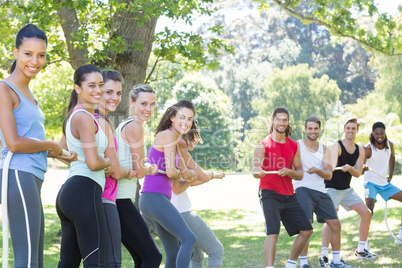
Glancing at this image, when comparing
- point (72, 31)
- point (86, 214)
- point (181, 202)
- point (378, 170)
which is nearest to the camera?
point (86, 214)

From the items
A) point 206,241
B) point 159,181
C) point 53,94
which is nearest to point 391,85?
point 53,94

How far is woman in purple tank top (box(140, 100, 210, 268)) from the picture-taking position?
4535 mm

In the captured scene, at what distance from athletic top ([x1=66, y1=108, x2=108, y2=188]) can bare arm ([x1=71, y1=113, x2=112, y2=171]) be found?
6cm

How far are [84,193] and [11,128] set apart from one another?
708 millimetres

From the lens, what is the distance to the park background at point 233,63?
9.31m

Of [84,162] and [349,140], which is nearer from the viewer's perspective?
[84,162]

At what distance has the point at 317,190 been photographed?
6.84m

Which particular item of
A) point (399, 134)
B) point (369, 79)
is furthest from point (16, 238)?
point (369, 79)

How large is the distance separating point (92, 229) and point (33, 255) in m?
0.49

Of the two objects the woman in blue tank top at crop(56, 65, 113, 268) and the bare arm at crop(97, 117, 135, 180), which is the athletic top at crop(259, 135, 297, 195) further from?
the woman in blue tank top at crop(56, 65, 113, 268)

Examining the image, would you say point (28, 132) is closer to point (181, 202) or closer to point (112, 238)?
point (112, 238)

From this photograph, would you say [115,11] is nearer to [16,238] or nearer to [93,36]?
[93,36]

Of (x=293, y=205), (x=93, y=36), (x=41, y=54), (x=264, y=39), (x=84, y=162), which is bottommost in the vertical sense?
(x=293, y=205)

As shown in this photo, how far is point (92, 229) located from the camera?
11.8 feet
